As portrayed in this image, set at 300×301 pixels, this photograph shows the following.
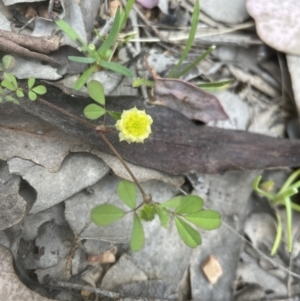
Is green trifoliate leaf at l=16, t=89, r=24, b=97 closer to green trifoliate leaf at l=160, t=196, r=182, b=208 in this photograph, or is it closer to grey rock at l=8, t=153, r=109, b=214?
grey rock at l=8, t=153, r=109, b=214

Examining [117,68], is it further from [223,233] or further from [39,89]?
[223,233]

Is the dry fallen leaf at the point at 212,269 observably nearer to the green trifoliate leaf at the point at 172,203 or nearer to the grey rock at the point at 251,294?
the grey rock at the point at 251,294

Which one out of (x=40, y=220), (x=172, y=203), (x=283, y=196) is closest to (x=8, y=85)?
(x=40, y=220)

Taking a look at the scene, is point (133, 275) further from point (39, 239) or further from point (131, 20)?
point (131, 20)

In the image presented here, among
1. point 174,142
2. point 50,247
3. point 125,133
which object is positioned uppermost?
point 125,133

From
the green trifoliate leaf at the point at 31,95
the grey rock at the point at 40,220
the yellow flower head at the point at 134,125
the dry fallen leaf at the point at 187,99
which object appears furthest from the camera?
the dry fallen leaf at the point at 187,99

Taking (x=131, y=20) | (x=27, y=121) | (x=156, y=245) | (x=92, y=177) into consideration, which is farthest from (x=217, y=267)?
(x=131, y=20)

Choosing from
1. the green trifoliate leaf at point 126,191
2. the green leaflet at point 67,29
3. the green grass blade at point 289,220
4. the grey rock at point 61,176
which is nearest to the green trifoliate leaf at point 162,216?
the green trifoliate leaf at point 126,191
